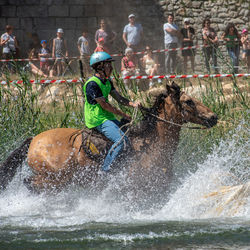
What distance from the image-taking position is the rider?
7598mm

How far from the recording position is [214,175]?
8.32m

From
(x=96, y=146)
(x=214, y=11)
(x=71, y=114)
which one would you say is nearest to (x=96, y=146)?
(x=96, y=146)

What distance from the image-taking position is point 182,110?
768 cm

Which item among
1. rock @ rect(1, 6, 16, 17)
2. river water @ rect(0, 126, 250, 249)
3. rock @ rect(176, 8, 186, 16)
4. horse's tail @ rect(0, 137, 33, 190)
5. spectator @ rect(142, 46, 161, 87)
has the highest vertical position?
rock @ rect(1, 6, 16, 17)

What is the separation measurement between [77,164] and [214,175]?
205cm

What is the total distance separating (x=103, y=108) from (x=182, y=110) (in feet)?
3.52

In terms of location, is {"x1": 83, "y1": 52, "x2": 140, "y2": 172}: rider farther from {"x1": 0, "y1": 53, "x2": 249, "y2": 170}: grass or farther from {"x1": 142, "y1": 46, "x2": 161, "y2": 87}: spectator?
{"x1": 142, "y1": 46, "x2": 161, "y2": 87}: spectator

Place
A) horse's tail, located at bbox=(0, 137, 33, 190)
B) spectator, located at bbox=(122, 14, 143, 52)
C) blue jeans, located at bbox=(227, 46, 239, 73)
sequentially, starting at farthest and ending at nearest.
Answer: spectator, located at bbox=(122, 14, 143, 52) < blue jeans, located at bbox=(227, 46, 239, 73) < horse's tail, located at bbox=(0, 137, 33, 190)

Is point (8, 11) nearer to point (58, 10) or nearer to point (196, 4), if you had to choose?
point (58, 10)

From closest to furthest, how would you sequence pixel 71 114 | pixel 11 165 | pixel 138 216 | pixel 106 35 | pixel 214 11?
pixel 138 216
pixel 11 165
pixel 71 114
pixel 106 35
pixel 214 11

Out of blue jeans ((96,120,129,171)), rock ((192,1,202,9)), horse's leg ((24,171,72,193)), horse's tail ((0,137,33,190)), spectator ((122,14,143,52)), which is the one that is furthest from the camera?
rock ((192,1,202,9))

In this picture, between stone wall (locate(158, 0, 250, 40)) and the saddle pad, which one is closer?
the saddle pad

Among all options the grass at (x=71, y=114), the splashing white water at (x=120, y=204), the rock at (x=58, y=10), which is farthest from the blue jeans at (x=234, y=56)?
the rock at (x=58, y=10)

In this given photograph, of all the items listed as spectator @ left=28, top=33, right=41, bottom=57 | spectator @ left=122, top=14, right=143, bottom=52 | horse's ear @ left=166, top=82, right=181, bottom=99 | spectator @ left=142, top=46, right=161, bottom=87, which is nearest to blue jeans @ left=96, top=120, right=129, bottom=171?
horse's ear @ left=166, top=82, right=181, bottom=99
